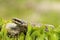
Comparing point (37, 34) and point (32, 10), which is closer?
point (37, 34)

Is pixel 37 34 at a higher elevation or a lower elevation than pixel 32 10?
lower

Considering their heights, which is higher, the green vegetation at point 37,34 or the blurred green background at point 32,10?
the blurred green background at point 32,10

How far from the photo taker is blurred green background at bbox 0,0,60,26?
12.5 ft

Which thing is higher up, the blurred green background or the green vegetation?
the blurred green background

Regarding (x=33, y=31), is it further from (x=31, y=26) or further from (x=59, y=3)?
(x=59, y=3)

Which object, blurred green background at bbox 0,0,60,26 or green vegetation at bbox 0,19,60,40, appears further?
blurred green background at bbox 0,0,60,26

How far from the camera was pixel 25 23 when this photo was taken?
1.57 metres

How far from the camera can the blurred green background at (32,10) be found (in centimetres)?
380

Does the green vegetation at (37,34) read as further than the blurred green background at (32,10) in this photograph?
No

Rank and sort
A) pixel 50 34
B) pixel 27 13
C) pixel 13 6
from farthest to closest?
1. pixel 13 6
2. pixel 27 13
3. pixel 50 34

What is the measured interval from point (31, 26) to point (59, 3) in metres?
3.23

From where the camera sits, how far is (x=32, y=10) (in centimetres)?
419

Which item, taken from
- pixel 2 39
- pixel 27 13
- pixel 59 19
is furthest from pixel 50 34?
pixel 27 13

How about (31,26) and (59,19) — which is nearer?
(31,26)
